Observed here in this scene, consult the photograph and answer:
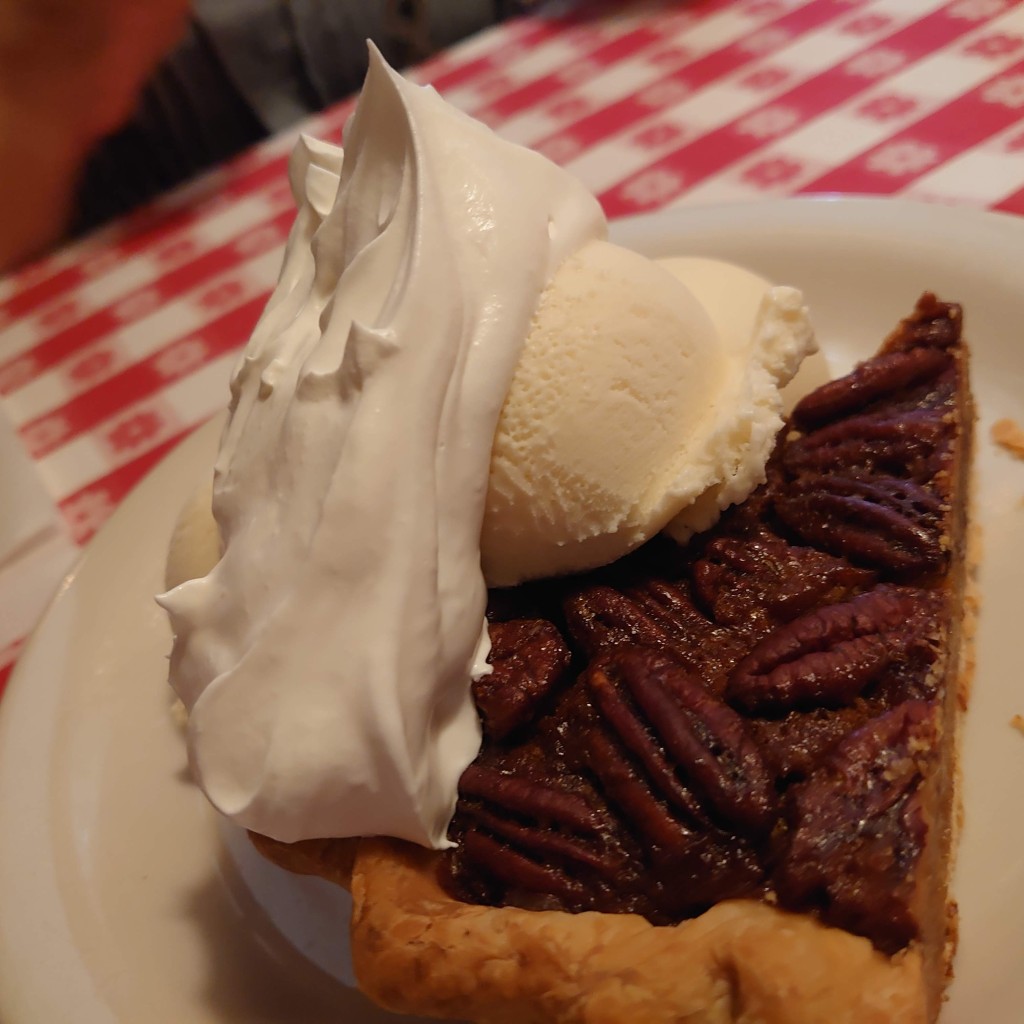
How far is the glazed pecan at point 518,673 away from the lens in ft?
4.81

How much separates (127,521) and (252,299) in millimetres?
1208

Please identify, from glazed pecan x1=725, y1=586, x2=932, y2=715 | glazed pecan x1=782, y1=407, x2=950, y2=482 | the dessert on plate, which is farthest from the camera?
glazed pecan x1=782, y1=407, x2=950, y2=482

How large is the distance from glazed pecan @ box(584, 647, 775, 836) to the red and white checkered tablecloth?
1831 millimetres

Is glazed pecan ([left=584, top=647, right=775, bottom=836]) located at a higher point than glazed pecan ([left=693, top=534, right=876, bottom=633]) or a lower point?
higher

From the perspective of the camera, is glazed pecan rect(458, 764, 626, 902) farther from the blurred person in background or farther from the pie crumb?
the blurred person in background

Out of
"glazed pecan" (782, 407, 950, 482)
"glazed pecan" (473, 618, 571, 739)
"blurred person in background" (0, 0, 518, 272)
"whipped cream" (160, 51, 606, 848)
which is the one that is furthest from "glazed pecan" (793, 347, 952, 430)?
"blurred person in background" (0, 0, 518, 272)

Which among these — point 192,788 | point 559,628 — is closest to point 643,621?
point 559,628

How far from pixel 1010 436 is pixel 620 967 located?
1.49 m

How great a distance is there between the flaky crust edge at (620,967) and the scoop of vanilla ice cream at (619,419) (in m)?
0.57

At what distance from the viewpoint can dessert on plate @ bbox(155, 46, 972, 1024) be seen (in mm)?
1237

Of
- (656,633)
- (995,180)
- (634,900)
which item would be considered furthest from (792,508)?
(995,180)

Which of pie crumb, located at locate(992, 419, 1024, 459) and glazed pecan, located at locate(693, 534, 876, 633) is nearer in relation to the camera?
glazed pecan, located at locate(693, 534, 876, 633)

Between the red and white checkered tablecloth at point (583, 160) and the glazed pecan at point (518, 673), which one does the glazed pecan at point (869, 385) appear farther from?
the red and white checkered tablecloth at point (583, 160)

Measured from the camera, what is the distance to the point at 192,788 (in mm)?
2002
